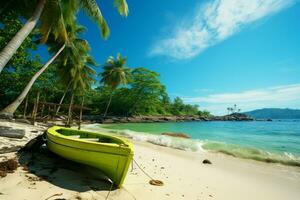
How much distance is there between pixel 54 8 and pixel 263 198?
9.81m

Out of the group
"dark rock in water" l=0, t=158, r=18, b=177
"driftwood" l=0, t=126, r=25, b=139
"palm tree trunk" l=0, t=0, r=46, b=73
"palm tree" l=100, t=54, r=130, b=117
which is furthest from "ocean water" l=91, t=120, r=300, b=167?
"palm tree" l=100, t=54, r=130, b=117

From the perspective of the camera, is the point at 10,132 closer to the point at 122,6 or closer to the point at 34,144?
the point at 34,144

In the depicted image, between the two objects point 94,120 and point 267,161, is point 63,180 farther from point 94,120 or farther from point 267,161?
point 94,120

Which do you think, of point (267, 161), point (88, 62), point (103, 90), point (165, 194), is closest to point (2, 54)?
point (165, 194)

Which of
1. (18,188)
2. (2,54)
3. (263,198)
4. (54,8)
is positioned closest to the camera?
(18,188)

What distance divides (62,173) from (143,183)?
1.75m

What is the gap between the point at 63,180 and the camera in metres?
3.99

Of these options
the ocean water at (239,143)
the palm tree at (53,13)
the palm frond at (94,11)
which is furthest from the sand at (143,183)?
the palm frond at (94,11)

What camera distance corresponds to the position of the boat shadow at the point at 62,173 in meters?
3.85

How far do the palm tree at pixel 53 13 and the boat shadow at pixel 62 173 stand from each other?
12.8 ft

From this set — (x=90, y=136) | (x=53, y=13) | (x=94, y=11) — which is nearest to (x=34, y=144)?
(x=90, y=136)

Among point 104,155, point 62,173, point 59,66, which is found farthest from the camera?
point 59,66

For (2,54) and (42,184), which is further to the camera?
(2,54)

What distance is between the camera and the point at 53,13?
28.5 ft
